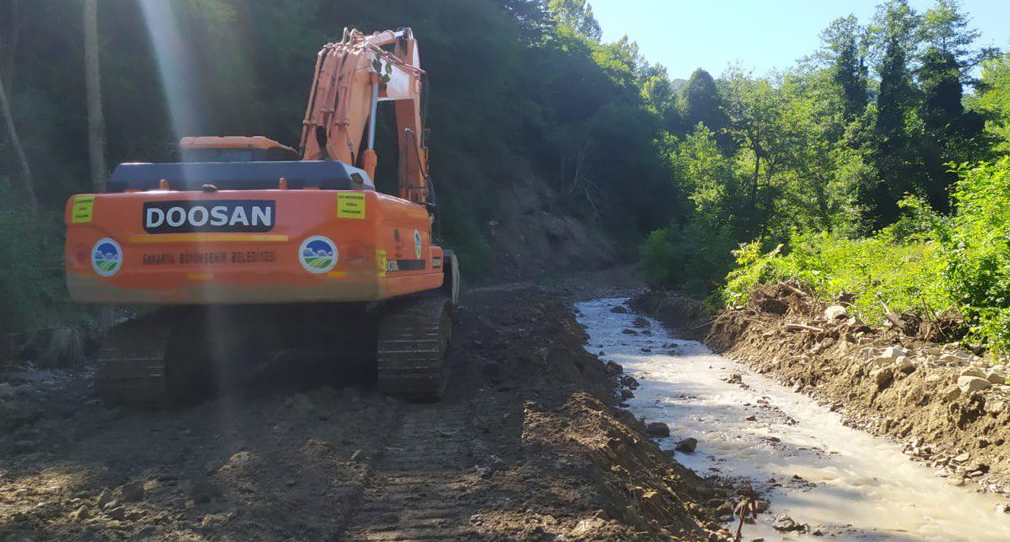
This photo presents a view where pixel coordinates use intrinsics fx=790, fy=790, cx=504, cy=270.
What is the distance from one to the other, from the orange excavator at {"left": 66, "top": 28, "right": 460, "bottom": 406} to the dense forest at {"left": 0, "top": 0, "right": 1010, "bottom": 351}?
3156 millimetres

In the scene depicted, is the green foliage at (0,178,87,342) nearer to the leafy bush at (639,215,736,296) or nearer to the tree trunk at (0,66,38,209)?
the tree trunk at (0,66,38,209)

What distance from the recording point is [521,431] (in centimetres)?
580

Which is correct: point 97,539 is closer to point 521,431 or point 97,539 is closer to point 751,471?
point 521,431

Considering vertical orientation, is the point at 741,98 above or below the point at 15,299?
above

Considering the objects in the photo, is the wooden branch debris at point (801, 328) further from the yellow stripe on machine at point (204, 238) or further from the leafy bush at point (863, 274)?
the yellow stripe on machine at point (204, 238)

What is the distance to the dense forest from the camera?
37.9ft

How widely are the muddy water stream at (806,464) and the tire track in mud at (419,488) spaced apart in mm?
1918

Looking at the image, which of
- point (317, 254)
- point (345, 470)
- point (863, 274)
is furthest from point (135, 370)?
point (863, 274)

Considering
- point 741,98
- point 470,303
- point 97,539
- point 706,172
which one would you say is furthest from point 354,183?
point 706,172

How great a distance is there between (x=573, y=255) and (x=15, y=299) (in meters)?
33.3

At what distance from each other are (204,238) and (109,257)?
77 cm

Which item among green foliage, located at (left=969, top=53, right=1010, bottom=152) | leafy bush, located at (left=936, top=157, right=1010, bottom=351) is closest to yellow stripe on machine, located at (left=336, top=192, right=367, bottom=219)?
leafy bush, located at (left=936, top=157, right=1010, bottom=351)

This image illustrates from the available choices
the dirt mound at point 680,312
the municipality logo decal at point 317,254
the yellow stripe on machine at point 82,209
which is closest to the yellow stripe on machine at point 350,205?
the municipality logo decal at point 317,254

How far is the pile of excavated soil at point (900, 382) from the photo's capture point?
20.2 ft
